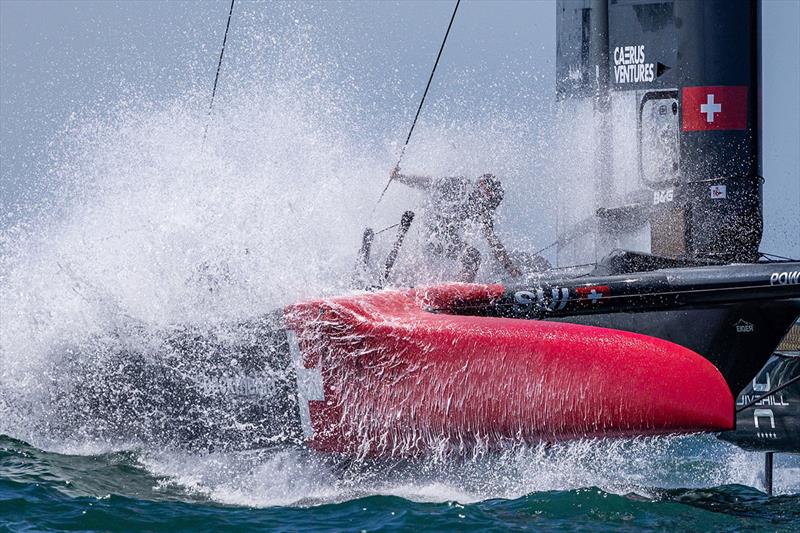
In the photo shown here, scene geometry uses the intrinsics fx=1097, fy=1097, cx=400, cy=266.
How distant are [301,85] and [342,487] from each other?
2.95m

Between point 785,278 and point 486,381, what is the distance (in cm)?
128

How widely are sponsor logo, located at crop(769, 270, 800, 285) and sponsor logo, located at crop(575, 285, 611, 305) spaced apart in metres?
0.64

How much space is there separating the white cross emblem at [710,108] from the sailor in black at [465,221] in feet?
3.38

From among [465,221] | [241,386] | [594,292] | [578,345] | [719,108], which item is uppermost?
[719,108]

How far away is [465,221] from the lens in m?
5.32

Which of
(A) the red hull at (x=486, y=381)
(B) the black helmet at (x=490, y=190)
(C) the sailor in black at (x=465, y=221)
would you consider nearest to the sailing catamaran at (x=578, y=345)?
(A) the red hull at (x=486, y=381)

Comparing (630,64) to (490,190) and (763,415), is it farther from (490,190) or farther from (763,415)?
(763,415)

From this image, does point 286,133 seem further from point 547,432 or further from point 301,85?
point 547,432

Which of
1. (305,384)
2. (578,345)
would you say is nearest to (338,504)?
(305,384)

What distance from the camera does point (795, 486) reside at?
4609 mm

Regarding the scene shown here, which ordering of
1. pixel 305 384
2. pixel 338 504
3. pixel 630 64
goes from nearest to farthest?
pixel 338 504 → pixel 305 384 → pixel 630 64

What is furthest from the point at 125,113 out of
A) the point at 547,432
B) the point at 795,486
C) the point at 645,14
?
the point at 795,486

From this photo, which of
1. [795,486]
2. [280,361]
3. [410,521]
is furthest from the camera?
[795,486]

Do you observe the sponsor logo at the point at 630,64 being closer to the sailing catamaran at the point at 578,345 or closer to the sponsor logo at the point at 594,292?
the sailing catamaran at the point at 578,345
